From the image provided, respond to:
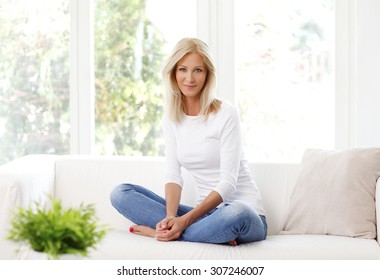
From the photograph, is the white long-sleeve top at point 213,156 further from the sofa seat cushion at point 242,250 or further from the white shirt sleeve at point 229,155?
the sofa seat cushion at point 242,250

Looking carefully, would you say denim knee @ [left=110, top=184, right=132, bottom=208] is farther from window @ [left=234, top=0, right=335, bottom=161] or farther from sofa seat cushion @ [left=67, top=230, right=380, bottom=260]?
window @ [left=234, top=0, right=335, bottom=161]

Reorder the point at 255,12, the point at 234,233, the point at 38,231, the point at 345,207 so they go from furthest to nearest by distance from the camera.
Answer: the point at 255,12 → the point at 345,207 → the point at 234,233 → the point at 38,231

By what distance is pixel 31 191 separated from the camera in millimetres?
3533

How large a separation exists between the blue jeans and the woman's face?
1.65 feet

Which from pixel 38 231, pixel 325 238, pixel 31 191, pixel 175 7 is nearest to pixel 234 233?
pixel 325 238

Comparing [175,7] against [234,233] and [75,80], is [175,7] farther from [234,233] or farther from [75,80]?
[234,233]

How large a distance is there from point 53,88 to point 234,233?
194 centimetres

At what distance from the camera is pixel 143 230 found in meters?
3.42

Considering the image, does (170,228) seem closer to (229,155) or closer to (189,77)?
(229,155)

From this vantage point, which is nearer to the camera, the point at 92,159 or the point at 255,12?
the point at 92,159

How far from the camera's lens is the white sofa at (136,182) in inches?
123

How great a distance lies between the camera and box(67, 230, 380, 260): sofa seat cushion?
3109mm

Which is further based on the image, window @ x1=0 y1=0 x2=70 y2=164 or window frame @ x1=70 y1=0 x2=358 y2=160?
window @ x1=0 y1=0 x2=70 y2=164

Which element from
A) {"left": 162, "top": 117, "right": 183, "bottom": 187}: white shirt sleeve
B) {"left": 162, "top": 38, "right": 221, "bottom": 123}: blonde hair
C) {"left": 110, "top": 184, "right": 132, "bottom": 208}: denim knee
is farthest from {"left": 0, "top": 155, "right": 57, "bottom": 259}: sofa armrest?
{"left": 162, "top": 38, "right": 221, "bottom": 123}: blonde hair
